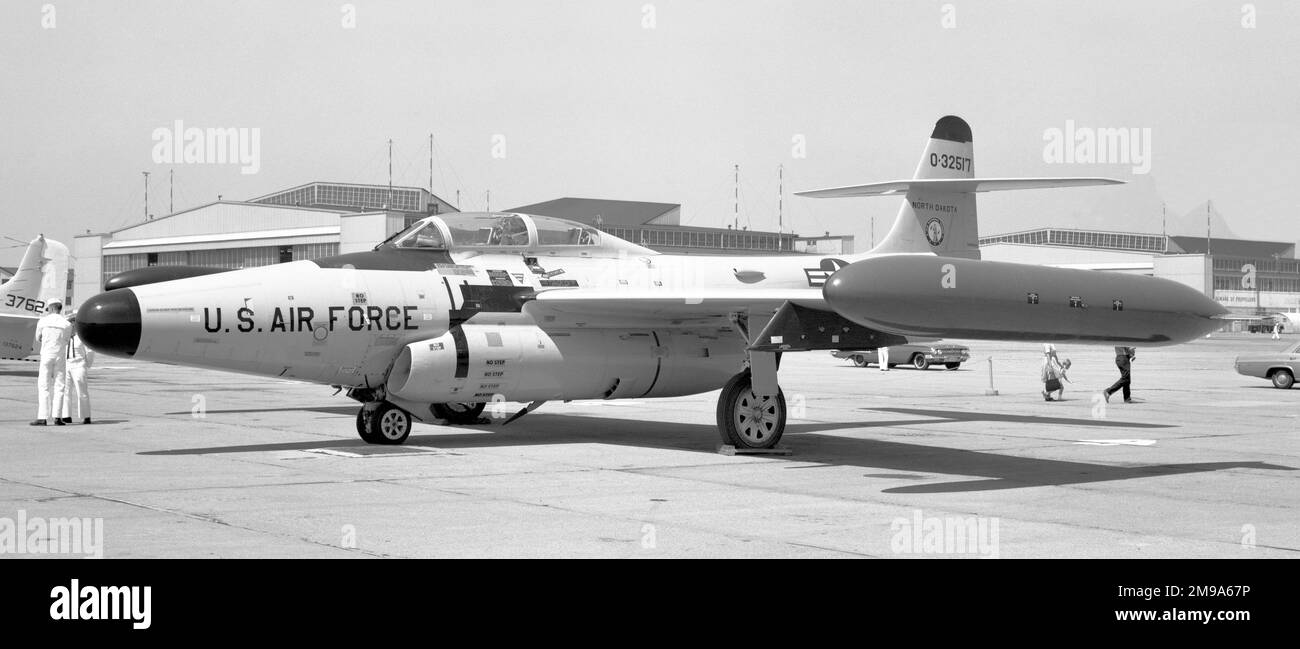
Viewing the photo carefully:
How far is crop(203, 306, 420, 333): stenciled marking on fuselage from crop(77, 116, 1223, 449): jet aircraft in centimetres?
2

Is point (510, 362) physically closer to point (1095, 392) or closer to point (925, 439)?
point (925, 439)

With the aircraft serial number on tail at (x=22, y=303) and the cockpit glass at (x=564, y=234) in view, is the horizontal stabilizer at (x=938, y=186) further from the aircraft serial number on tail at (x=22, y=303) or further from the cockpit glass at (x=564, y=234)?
the aircraft serial number on tail at (x=22, y=303)

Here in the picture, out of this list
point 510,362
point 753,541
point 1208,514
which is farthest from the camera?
point 510,362

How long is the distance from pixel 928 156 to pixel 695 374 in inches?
220

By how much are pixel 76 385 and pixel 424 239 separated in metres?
6.80

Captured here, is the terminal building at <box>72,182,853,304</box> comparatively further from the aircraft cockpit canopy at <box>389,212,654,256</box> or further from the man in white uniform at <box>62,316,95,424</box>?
the aircraft cockpit canopy at <box>389,212,654,256</box>

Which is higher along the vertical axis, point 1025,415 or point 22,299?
point 22,299

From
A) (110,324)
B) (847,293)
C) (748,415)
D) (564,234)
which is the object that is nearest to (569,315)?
(564,234)

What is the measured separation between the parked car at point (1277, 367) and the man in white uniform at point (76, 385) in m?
28.3

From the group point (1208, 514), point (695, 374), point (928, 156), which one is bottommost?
point (1208, 514)

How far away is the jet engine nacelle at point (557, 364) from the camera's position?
15039 mm
